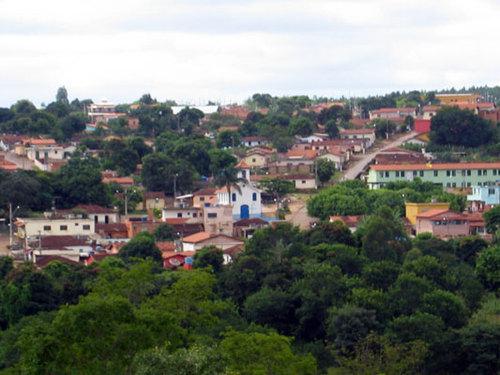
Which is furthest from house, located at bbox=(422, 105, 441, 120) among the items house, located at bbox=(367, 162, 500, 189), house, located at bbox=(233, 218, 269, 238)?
house, located at bbox=(233, 218, 269, 238)

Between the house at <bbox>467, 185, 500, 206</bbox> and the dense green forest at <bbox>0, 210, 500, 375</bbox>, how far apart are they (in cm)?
815

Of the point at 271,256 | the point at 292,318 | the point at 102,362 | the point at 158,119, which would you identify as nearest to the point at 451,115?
the point at 158,119

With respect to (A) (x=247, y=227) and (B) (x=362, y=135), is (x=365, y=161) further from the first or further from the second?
(A) (x=247, y=227)

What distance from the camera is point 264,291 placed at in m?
30.3

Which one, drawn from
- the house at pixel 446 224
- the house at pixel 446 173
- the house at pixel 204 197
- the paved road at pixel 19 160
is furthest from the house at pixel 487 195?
the paved road at pixel 19 160

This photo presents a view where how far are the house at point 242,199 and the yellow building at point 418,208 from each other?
4318mm

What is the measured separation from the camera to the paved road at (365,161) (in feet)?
173

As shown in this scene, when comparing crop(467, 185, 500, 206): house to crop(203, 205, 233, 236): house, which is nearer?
crop(203, 205, 233, 236): house

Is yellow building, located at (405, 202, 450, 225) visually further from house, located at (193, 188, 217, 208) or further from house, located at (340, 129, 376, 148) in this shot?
house, located at (340, 129, 376, 148)

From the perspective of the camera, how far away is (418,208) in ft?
135

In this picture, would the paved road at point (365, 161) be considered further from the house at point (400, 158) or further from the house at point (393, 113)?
the house at point (393, 113)

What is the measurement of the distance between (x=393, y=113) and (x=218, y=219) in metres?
32.2

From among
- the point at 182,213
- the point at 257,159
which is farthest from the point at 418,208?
the point at 257,159

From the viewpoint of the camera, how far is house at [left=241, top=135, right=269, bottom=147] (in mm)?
61016
